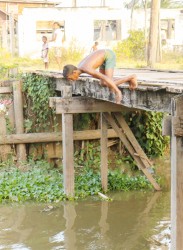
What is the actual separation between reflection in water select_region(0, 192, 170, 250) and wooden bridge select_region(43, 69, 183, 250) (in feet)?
2.20

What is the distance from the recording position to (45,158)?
13.2 metres

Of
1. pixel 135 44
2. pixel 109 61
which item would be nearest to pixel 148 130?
pixel 109 61

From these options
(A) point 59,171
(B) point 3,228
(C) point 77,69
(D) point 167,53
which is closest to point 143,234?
(B) point 3,228

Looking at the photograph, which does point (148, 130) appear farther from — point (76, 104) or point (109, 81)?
point (109, 81)

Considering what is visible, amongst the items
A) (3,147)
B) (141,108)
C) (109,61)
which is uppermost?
(109,61)

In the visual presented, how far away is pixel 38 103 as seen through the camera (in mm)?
12961

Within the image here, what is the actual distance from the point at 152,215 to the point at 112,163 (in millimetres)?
3381

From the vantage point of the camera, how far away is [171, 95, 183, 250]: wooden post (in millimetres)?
6016

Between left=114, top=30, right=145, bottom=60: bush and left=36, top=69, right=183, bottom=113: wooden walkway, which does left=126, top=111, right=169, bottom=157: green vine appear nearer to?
left=36, top=69, right=183, bottom=113: wooden walkway

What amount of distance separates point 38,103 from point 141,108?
18.0 ft

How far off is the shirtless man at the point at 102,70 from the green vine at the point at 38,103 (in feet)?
13.9

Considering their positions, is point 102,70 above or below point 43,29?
below

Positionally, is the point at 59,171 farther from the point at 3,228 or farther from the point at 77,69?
the point at 77,69

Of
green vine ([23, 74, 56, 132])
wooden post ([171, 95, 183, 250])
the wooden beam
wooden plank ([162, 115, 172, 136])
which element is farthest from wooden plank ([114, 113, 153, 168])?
wooden post ([171, 95, 183, 250])
